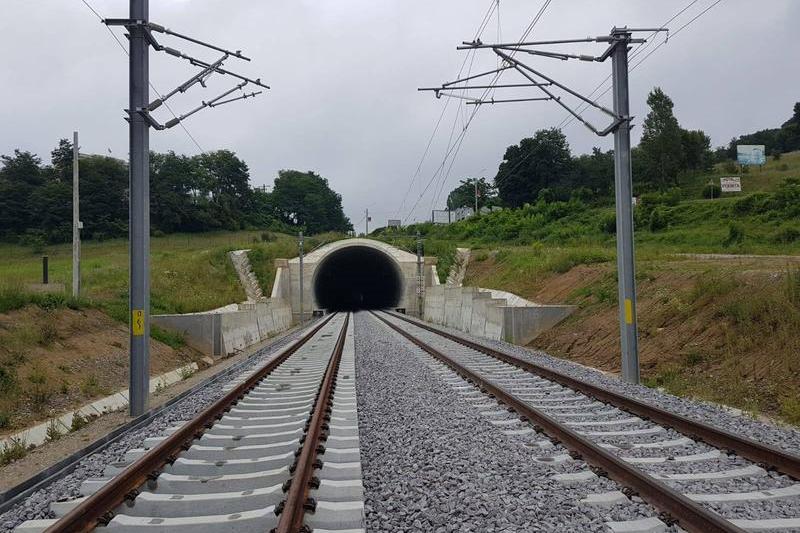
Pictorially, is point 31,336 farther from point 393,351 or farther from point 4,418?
point 393,351

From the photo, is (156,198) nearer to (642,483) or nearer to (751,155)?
(751,155)

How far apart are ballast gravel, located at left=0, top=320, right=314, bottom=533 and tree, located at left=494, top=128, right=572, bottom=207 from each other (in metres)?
80.0

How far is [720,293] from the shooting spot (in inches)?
507

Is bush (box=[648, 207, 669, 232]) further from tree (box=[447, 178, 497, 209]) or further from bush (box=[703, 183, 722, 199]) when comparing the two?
tree (box=[447, 178, 497, 209])

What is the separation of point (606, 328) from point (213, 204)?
73307mm

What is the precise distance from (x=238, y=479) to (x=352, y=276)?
67535 mm

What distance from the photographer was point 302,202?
129 meters

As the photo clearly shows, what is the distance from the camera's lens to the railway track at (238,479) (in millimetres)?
4371

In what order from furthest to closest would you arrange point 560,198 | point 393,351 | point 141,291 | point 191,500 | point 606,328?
1. point 560,198
2. point 393,351
3. point 606,328
4. point 141,291
5. point 191,500

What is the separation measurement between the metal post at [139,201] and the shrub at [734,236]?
2773 centimetres

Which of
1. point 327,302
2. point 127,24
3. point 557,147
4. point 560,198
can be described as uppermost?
point 557,147

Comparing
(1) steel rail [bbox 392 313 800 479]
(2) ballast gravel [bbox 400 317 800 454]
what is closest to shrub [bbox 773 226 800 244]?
(2) ballast gravel [bbox 400 317 800 454]

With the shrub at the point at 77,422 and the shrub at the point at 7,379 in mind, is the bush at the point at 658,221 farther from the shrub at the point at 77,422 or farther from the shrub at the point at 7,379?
the shrub at the point at 7,379

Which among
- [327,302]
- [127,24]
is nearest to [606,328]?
[127,24]
